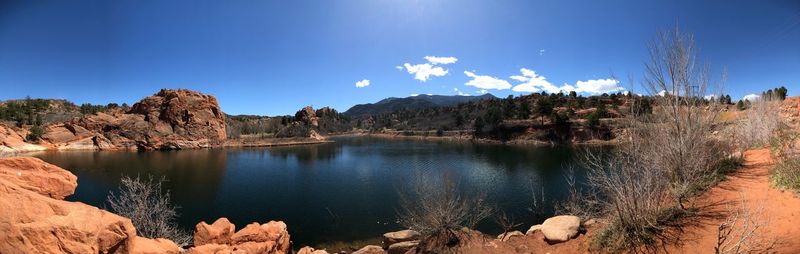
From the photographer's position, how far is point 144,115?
8750cm

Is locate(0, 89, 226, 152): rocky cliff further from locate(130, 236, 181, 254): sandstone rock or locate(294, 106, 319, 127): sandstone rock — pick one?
locate(130, 236, 181, 254): sandstone rock

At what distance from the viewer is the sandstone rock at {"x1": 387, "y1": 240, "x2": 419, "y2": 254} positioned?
13633 millimetres

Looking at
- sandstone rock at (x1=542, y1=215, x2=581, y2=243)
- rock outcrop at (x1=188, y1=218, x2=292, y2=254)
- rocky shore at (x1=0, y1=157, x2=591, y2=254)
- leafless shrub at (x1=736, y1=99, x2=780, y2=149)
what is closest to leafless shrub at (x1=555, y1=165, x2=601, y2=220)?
sandstone rock at (x1=542, y1=215, x2=581, y2=243)

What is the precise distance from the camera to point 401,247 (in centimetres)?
1377

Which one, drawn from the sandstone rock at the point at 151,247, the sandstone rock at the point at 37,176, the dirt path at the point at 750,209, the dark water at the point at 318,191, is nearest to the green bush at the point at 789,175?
the dirt path at the point at 750,209

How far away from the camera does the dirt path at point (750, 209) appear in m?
6.75

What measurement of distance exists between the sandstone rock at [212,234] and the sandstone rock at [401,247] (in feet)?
18.5

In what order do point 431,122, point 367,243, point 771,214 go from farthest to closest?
point 431,122
point 367,243
point 771,214

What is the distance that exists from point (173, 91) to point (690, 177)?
106 m

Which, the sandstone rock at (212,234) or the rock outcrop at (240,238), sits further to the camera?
the sandstone rock at (212,234)

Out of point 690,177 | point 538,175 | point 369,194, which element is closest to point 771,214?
point 690,177

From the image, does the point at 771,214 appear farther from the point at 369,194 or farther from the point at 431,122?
the point at 431,122

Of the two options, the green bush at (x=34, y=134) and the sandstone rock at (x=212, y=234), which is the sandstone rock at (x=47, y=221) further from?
the green bush at (x=34, y=134)

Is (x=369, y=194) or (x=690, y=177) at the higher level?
(x=690, y=177)
